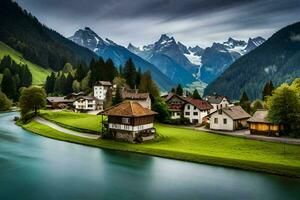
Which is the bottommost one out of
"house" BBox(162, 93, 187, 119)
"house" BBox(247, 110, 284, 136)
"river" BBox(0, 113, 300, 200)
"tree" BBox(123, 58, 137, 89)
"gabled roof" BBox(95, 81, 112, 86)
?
"river" BBox(0, 113, 300, 200)

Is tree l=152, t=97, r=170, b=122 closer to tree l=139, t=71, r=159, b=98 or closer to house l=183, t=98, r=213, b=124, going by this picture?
house l=183, t=98, r=213, b=124

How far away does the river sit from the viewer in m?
40.7

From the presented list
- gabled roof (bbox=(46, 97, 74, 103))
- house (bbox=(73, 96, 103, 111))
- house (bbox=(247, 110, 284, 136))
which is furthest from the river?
gabled roof (bbox=(46, 97, 74, 103))

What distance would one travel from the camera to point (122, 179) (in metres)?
47.4

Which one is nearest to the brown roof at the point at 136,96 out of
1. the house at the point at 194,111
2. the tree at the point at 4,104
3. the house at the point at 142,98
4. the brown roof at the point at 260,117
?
the house at the point at 142,98

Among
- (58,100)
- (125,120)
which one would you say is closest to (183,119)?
(125,120)

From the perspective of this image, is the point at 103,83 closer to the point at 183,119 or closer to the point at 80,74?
the point at 80,74

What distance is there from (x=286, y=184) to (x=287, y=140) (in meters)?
23.7

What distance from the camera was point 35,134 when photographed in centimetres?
8731

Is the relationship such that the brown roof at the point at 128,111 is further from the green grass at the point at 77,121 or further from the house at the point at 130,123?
the green grass at the point at 77,121

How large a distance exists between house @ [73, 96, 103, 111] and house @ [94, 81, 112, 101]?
3777mm

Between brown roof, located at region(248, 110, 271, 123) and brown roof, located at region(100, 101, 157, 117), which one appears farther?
brown roof, located at region(248, 110, 271, 123)

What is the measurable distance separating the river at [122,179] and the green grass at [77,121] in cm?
2091

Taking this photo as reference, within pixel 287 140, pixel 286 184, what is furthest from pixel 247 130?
pixel 286 184
